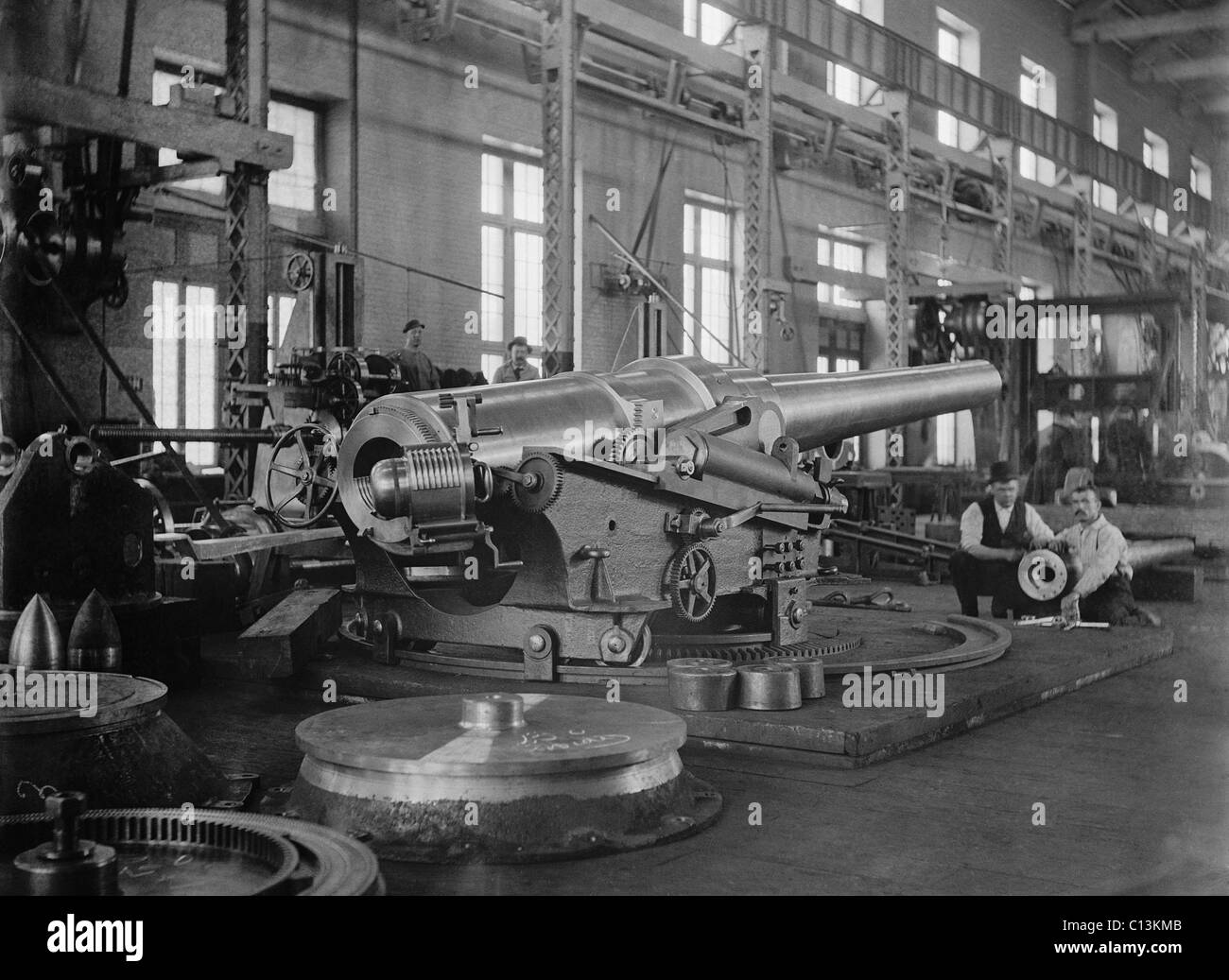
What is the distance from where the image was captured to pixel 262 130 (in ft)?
31.6

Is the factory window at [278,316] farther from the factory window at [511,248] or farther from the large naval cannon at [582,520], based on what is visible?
the large naval cannon at [582,520]

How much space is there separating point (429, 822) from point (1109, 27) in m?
7.86

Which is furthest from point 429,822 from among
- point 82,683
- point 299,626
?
point 299,626

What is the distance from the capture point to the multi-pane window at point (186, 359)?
11414mm

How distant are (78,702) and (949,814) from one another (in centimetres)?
209

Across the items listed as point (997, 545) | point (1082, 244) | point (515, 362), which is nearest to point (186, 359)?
point (515, 362)

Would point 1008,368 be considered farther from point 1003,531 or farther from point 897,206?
point 1003,531

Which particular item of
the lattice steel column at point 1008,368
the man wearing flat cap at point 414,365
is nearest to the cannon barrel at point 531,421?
the man wearing flat cap at point 414,365

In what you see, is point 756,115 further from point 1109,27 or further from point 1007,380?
point 1109,27

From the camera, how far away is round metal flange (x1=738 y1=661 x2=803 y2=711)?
4168mm

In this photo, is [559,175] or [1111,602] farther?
[559,175]

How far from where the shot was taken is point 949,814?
3.39m

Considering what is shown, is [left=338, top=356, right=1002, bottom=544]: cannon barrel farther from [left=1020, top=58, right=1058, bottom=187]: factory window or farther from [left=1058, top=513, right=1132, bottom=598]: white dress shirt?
[left=1020, top=58, right=1058, bottom=187]: factory window

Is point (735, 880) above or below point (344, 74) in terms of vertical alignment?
below
